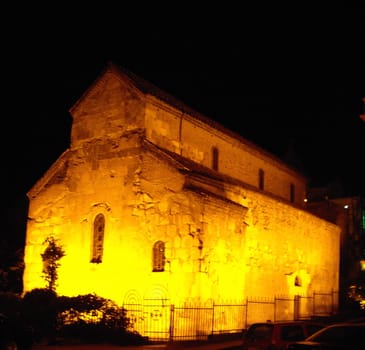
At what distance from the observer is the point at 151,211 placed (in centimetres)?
2384

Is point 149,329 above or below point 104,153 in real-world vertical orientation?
below

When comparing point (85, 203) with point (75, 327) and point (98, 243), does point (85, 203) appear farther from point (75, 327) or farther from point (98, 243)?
point (75, 327)

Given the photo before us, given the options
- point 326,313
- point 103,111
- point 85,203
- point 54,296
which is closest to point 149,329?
point 54,296

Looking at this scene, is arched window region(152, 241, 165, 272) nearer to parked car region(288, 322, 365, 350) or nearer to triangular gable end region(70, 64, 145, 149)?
triangular gable end region(70, 64, 145, 149)

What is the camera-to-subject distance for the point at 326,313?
35312 millimetres

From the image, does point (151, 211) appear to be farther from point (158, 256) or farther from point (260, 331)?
point (260, 331)

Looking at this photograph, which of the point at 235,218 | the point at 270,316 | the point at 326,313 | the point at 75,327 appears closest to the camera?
the point at 75,327

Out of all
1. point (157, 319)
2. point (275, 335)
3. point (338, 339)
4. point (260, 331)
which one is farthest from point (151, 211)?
point (338, 339)

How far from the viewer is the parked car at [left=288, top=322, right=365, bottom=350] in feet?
36.9

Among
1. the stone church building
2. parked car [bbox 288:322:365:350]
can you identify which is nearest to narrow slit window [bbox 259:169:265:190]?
the stone church building

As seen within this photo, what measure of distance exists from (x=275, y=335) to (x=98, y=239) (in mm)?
12022

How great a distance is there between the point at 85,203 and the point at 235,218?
710 cm

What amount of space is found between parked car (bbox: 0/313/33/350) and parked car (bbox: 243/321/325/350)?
22.1ft

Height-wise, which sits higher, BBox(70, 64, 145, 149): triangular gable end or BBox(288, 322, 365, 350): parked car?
BBox(70, 64, 145, 149): triangular gable end
